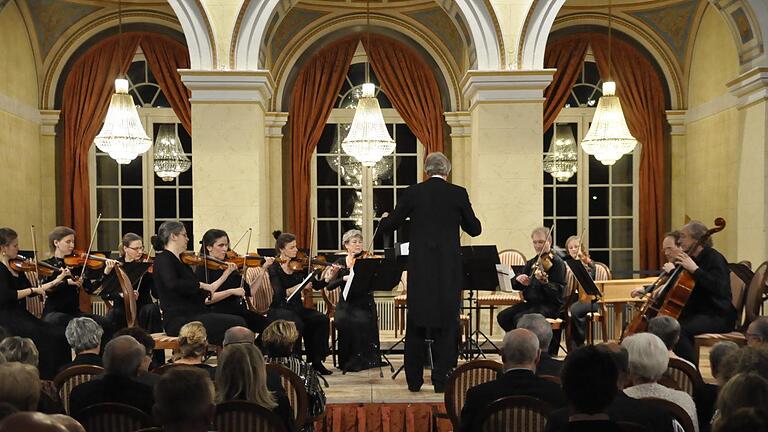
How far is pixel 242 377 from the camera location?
3.29 m

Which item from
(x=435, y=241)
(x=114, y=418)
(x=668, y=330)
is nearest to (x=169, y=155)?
(x=435, y=241)

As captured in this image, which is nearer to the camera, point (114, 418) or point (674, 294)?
point (114, 418)

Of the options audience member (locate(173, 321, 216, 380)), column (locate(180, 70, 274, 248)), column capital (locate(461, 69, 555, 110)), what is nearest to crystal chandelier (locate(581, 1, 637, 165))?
column capital (locate(461, 69, 555, 110))

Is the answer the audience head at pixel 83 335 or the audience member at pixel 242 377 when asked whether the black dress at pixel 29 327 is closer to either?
the audience head at pixel 83 335

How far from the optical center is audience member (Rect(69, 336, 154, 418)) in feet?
11.3

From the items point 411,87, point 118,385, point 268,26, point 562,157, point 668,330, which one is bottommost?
point 118,385

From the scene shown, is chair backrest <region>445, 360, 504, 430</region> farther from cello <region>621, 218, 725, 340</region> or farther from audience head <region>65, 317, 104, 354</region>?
cello <region>621, 218, 725, 340</region>

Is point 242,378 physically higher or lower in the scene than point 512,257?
lower

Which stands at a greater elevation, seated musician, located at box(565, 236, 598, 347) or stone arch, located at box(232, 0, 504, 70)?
stone arch, located at box(232, 0, 504, 70)

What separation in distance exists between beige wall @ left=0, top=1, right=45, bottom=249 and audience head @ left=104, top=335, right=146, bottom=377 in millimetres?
7110

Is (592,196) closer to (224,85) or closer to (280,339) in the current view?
(224,85)

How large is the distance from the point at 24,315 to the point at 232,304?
1445 millimetres

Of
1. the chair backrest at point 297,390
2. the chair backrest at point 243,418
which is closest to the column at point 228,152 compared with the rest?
the chair backrest at point 297,390

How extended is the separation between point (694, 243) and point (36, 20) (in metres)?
8.60
